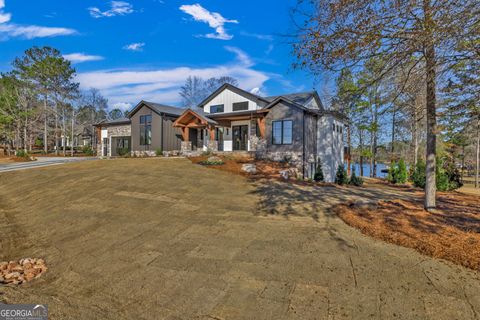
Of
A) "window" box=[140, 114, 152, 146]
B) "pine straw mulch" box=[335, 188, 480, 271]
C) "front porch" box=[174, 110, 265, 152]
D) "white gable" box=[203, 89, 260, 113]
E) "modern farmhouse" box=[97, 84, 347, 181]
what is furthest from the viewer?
"window" box=[140, 114, 152, 146]

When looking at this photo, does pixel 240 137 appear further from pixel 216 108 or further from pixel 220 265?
pixel 220 265

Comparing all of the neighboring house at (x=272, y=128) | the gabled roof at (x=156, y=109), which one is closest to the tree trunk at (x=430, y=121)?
the neighboring house at (x=272, y=128)

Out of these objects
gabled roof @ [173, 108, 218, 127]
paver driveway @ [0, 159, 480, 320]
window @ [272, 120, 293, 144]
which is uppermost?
gabled roof @ [173, 108, 218, 127]

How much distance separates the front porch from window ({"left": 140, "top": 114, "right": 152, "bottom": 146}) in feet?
14.7

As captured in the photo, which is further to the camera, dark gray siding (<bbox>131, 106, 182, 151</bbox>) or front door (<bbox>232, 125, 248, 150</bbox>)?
dark gray siding (<bbox>131, 106, 182, 151</bbox>)

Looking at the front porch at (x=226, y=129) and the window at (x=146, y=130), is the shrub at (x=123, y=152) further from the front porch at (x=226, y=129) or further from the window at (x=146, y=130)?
the front porch at (x=226, y=129)

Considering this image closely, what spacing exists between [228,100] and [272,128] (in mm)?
6276

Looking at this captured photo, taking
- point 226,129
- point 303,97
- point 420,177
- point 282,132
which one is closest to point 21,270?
point 282,132

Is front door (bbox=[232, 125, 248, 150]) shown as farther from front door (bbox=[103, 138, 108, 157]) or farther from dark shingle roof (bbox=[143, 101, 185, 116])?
front door (bbox=[103, 138, 108, 157])

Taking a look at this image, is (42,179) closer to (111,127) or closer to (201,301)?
(201,301)

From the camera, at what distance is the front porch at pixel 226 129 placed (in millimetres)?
19234

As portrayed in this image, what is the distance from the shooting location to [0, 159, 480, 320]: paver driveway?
3123 millimetres

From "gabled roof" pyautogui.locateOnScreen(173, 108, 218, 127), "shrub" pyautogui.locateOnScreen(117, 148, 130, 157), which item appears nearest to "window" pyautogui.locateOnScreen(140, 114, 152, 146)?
"shrub" pyautogui.locateOnScreen(117, 148, 130, 157)

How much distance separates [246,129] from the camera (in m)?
21.0
